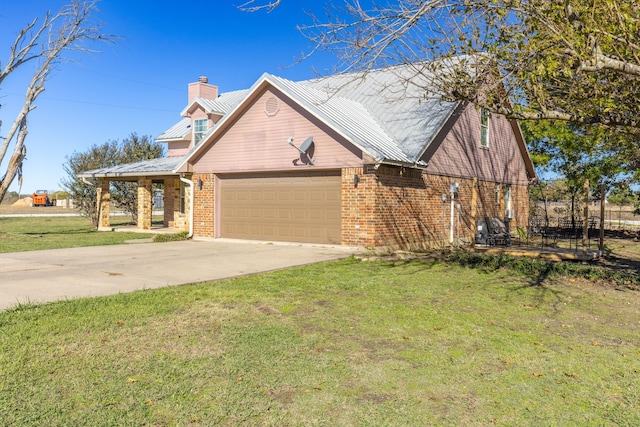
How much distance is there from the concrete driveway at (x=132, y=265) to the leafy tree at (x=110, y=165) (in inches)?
531

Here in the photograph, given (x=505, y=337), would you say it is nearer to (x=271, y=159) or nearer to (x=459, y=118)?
(x=271, y=159)

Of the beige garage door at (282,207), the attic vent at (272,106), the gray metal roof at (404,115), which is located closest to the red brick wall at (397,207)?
the beige garage door at (282,207)

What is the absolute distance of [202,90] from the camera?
2606 cm

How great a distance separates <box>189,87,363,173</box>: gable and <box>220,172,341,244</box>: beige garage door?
19.2 inches

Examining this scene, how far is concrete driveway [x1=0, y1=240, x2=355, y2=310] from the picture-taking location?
8.42 m

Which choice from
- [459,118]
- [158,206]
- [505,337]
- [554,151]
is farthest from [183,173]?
[158,206]

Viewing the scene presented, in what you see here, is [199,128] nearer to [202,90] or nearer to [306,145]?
[202,90]

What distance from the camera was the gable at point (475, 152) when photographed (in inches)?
693

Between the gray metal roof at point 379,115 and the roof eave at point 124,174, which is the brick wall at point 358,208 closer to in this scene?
the gray metal roof at point 379,115

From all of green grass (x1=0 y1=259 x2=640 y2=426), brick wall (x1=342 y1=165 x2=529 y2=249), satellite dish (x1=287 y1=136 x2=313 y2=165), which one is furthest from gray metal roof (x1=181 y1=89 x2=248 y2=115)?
green grass (x1=0 y1=259 x2=640 y2=426)

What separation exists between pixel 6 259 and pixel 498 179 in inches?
721

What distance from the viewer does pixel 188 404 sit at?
158 inches

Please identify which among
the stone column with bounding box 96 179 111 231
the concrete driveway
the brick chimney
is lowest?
the concrete driveway

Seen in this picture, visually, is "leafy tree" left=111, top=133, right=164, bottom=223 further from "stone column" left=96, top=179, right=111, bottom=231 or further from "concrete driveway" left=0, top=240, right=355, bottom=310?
"concrete driveway" left=0, top=240, right=355, bottom=310
